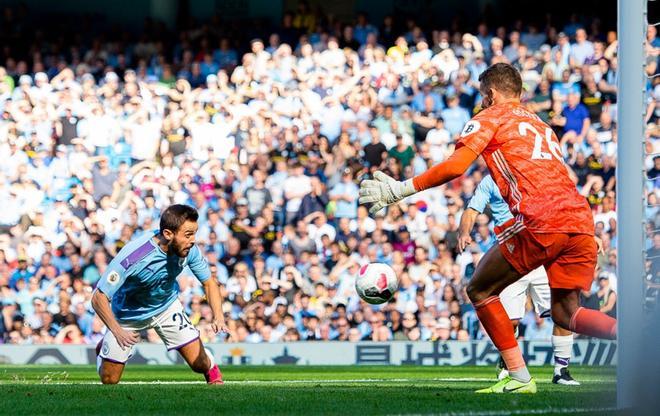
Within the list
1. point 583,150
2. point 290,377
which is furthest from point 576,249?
point 583,150

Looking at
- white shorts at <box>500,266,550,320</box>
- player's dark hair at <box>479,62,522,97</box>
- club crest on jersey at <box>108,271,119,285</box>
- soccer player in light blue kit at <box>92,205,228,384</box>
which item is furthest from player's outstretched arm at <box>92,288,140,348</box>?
white shorts at <box>500,266,550,320</box>

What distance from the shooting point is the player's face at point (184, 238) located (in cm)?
1080

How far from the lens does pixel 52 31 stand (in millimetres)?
27734

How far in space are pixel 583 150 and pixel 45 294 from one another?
899 cm

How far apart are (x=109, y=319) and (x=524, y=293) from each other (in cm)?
493

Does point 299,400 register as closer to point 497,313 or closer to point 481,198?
point 497,313

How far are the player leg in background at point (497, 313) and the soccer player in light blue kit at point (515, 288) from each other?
205cm

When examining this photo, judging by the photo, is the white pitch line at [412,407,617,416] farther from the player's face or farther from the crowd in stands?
the crowd in stands

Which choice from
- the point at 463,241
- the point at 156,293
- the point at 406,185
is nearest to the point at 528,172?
the point at 406,185

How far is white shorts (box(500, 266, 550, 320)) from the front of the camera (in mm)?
13375

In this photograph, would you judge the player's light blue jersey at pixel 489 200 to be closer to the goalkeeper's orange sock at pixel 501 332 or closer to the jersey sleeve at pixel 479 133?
the goalkeeper's orange sock at pixel 501 332

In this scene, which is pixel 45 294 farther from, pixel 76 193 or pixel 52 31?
pixel 52 31

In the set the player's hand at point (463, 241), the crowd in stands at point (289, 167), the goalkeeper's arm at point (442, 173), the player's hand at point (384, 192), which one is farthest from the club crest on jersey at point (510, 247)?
the crowd in stands at point (289, 167)

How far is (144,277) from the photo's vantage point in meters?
11.3
